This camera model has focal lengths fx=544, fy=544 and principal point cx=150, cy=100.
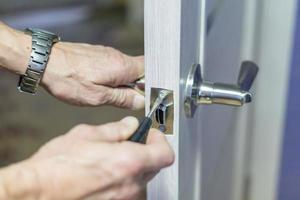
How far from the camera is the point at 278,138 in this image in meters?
1.23

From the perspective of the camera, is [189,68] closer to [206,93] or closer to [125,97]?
[206,93]

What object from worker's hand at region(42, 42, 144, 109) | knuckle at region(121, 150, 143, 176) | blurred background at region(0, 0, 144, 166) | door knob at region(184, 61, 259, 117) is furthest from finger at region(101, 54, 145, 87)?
blurred background at region(0, 0, 144, 166)

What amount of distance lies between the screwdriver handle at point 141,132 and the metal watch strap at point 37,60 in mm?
252

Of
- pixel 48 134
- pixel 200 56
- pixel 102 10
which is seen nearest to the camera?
pixel 200 56

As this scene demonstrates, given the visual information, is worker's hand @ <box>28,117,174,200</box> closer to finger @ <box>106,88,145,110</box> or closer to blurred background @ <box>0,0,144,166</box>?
finger @ <box>106,88,145,110</box>

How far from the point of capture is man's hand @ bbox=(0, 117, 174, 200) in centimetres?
47

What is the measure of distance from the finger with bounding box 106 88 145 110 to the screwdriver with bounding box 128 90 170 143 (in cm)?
16

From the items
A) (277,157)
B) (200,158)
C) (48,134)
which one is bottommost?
(48,134)

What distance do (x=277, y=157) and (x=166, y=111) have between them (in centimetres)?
76

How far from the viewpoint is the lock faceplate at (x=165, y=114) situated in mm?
547

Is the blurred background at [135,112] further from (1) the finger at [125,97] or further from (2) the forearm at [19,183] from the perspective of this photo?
(2) the forearm at [19,183]

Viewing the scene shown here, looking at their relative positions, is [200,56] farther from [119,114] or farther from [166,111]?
[119,114]

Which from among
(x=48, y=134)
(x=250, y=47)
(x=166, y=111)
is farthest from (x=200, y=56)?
(x=48, y=134)

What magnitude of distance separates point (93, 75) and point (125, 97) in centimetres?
5
